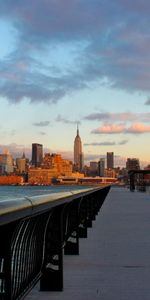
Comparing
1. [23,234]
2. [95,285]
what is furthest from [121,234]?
[23,234]

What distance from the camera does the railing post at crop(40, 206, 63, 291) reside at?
6715 mm

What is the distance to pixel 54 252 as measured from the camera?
23.2 ft

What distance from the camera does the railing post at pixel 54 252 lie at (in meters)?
6.71

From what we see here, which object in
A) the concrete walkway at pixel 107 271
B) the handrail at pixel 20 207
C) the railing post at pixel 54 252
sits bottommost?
the concrete walkway at pixel 107 271

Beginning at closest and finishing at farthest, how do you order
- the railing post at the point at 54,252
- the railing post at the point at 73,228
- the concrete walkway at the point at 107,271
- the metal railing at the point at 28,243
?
1. the metal railing at the point at 28,243
2. the concrete walkway at the point at 107,271
3. the railing post at the point at 54,252
4. the railing post at the point at 73,228

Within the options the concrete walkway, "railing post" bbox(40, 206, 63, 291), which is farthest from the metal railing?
the concrete walkway

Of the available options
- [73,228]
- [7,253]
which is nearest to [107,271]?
[73,228]

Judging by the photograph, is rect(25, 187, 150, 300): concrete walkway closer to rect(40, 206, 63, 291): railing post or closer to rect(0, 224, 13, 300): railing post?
rect(40, 206, 63, 291): railing post

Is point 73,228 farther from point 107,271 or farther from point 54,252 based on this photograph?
point 54,252

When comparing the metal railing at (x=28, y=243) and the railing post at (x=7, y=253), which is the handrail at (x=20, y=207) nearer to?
the metal railing at (x=28, y=243)

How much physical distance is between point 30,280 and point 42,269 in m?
0.86

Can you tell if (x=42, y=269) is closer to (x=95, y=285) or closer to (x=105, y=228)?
(x=95, y=285)

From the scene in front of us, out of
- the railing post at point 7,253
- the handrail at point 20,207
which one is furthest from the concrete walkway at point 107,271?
the railing post at point 7,253

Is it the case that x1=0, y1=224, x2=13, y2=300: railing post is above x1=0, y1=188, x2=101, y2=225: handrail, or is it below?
below
